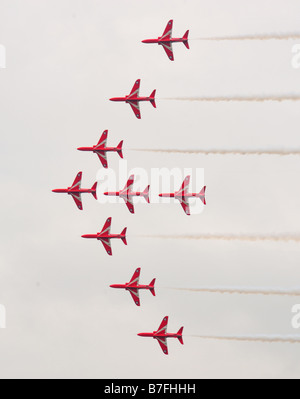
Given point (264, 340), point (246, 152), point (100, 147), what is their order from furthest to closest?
point (100, 147) → point (246, 152) → point (264, 340)

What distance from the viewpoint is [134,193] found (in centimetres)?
12125

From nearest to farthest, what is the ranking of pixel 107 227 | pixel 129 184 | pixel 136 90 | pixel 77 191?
pixel 129 184 → pixel 136 90 → pixel 107 227 → pixel 77 191

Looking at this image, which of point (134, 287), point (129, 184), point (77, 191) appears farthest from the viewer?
point (77, 191)

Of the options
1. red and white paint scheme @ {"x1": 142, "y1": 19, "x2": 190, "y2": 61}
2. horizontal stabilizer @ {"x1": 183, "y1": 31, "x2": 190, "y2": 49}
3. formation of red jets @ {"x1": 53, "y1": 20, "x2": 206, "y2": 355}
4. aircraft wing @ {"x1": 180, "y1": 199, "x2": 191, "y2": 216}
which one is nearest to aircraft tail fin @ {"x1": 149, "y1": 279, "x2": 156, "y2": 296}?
formation of red jets @ {"x1": 53, "y1": 20, "x2": 206, "y2": 355}

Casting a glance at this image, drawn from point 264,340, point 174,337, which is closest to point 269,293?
point 264,340

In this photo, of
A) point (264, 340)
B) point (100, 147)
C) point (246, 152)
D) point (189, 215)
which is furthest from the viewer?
point (100, 147)

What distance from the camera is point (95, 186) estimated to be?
125875mm

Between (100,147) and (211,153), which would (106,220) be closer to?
(100,147)

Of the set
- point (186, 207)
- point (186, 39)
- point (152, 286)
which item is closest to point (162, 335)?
point (152, 286)

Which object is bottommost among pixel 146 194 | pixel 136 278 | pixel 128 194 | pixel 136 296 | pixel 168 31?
pixel 136 296

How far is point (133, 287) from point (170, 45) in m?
28.6

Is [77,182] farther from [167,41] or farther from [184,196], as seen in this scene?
[167,41]

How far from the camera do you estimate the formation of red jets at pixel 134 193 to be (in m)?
118

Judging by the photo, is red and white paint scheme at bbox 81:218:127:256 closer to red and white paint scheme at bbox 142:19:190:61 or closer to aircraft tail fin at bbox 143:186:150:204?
aircraft tail fin at bbox 143:186:150:204
